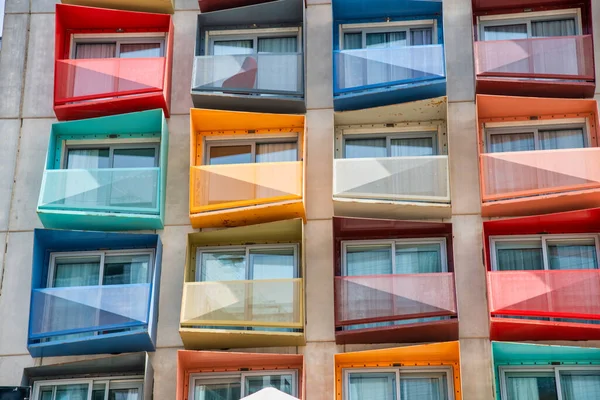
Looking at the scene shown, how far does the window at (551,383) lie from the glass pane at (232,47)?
9616mm

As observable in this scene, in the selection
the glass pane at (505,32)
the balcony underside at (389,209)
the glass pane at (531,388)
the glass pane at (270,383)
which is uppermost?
the glass pane at (505,32)

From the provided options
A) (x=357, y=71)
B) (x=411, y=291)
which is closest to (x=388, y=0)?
(x=357, y=71)

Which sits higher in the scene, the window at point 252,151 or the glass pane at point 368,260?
the window at point 252,151

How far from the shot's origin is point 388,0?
2702 centimetres

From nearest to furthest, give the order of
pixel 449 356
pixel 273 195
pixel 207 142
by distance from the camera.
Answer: pixel 449 356 → pixel 273 195 → pixel 207 142

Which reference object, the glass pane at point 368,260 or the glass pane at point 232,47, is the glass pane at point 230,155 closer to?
the glass pane at point 232,47

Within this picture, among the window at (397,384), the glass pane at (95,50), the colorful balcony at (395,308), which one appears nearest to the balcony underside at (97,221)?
the colorful balcony at (395,308)

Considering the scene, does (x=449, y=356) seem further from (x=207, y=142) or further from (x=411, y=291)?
(x=207, y=142)

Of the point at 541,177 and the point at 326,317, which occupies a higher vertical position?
the point at 541,177

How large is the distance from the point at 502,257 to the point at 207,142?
7.04 m

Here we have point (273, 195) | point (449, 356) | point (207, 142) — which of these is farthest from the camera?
point (207, 142)

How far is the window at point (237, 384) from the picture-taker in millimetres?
23891

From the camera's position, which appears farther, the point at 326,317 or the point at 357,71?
the point at 357,71

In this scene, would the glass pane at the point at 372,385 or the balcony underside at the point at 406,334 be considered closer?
the balcony underside at the point at 406,334
